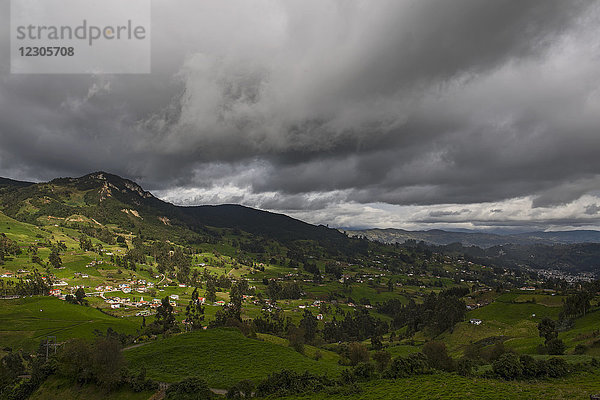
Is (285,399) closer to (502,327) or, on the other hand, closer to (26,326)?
(502,327)

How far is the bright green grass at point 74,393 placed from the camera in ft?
192

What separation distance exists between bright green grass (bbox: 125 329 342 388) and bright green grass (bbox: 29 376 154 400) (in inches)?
318

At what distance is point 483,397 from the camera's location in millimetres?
38781

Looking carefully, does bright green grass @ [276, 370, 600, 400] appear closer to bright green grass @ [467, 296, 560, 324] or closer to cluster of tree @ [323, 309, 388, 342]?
bright green grass @ [467, 296, 560, 324]

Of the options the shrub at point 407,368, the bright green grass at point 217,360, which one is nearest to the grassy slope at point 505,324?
the bright green grass at point 217,360

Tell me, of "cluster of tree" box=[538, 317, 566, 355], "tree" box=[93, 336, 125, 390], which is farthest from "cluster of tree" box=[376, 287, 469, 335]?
"tree" box=[93, 336, 125, 390]

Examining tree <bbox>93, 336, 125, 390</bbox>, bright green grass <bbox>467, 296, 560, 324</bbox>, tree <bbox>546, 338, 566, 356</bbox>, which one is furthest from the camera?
bright green grass <bbox>467, 296, 560, 324</bbox>

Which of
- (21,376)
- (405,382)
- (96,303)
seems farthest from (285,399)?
(96,303)

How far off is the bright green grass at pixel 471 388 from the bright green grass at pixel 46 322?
405 ft

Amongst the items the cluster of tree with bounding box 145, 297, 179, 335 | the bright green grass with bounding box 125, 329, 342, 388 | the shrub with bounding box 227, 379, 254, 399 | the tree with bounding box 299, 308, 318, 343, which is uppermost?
the shrub with bounding box 227, 379, 254, 399

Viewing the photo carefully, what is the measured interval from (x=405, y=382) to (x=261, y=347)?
49.2 meters

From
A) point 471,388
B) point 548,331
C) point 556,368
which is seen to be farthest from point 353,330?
point 471,388

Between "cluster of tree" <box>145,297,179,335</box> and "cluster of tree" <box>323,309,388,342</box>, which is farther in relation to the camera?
"cluster of tree" <box>323,309,388,342</box>

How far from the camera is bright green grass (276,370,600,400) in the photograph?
127 ft
